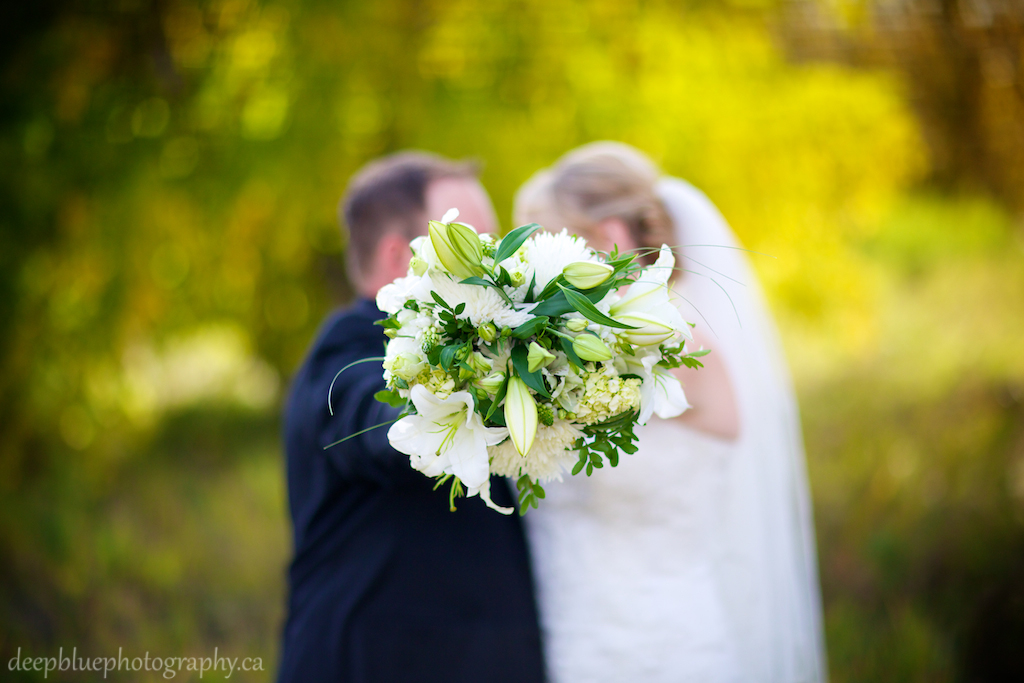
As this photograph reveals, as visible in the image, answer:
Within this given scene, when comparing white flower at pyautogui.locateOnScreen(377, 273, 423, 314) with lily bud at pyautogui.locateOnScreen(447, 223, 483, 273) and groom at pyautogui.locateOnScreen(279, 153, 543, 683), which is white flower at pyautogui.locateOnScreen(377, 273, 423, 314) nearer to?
lily bud at pyautogui.locateOnScreen(447, 223, 483, 273)

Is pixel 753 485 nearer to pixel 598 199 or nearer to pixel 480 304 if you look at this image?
pixel 598 199

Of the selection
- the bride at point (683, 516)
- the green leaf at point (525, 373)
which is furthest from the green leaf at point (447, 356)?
the bride at point (683, 516)

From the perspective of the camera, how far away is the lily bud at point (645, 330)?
1.12m

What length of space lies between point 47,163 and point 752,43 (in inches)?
177

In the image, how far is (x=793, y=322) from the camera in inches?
227

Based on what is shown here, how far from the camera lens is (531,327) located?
109 cm

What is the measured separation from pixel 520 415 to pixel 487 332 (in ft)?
0.51

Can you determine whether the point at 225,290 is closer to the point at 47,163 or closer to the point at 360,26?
the point at 47,163

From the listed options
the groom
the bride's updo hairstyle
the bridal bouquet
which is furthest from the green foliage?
the bride's updo hairstyle

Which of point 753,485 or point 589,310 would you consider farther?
point 753,485

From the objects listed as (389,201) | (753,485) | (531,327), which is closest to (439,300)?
(531,327)

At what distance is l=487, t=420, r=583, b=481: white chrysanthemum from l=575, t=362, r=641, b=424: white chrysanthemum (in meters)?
0.07

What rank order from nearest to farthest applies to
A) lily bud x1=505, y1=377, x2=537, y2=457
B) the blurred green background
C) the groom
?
lily bud x1=505, y1=377, x2=537, y2=457
the groom
the blurred green background

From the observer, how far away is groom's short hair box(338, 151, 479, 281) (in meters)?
1.99
